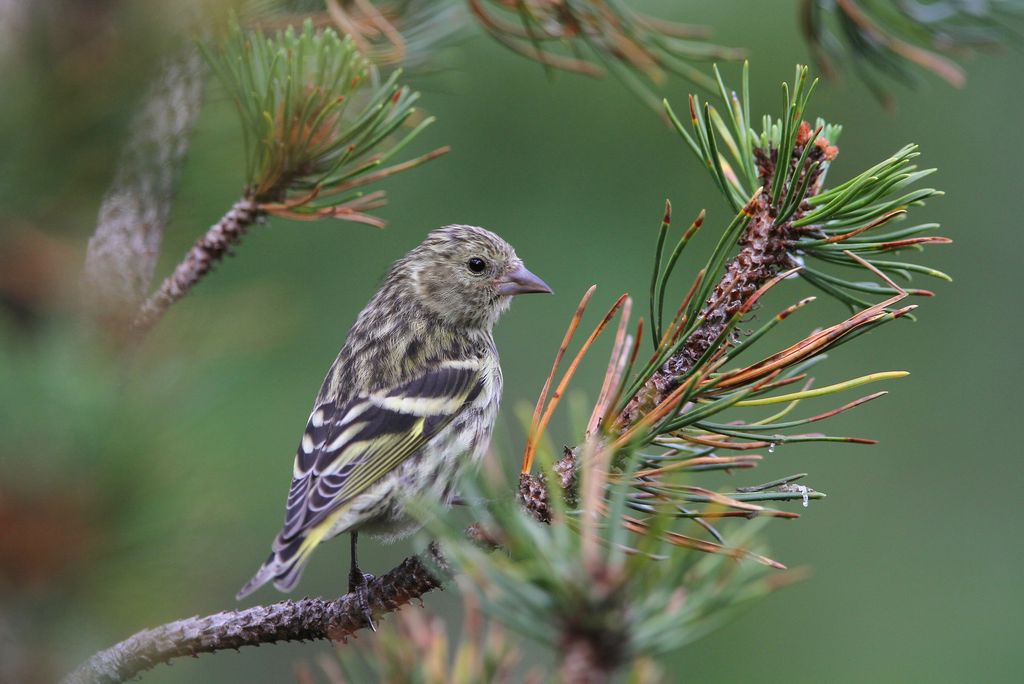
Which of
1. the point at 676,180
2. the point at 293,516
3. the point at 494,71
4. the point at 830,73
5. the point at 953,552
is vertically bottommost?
the point at 953,552

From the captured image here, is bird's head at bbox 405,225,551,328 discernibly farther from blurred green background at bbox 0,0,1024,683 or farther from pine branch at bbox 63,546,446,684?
pine branch at bbox 63,546,446,684

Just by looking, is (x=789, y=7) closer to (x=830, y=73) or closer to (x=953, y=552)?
(x=830, y=73)

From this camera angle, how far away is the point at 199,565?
1268 millimetres

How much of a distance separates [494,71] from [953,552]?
3442 mm

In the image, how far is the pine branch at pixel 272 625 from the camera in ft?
6.05

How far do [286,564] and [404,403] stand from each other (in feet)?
2.66

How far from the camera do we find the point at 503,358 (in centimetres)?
589

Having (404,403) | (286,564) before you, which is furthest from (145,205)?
(404,403)

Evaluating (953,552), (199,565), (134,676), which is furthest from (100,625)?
(953,552)

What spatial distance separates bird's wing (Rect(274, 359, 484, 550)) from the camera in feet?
8.90

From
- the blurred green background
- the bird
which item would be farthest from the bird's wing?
the blurred green background

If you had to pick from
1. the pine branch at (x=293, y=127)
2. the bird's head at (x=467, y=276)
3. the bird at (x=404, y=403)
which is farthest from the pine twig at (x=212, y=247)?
the bird's head at (x=467, y=276)

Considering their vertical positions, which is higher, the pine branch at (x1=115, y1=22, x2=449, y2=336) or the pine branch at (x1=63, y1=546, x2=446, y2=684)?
the pine branch at (x1=115, y1=22, x2=449, y2=336)

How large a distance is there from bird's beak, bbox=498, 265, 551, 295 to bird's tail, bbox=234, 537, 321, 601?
1.42m
